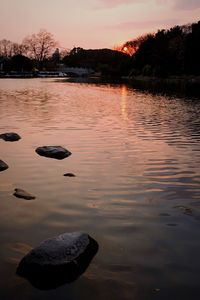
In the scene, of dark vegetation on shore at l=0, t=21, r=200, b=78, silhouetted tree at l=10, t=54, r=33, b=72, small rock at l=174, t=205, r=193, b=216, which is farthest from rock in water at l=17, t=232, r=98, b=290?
silhouetted tree at l=10, t=54, r=33, b=72

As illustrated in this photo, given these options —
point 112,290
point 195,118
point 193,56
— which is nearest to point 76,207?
point 112,290

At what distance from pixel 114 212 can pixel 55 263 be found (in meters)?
2.85

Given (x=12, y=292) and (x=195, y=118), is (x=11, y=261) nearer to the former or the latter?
(x=12, y=292)

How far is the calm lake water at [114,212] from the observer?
561 cm

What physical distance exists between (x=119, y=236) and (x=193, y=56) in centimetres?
9782

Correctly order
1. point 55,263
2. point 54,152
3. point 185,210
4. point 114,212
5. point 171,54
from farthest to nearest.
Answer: point 171,54 → point 54,152 → point 185,210 → point 114,212 → point 55,263

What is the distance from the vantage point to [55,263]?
5676mm

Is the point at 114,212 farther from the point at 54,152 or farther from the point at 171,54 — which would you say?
the point at 171,54

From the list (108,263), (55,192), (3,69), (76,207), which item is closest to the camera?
(108,263)

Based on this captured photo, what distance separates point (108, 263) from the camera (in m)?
6.16

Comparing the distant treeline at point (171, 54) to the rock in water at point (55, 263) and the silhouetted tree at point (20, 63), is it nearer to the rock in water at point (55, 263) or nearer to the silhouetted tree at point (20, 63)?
the silhouetted tree at point (20, 63)

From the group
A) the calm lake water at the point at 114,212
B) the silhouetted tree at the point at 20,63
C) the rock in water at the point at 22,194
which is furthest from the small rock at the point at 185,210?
the silhouetted tree at the point at 20,63

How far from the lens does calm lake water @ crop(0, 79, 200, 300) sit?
5613 mm

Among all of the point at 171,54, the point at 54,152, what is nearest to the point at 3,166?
the point at 54,152
